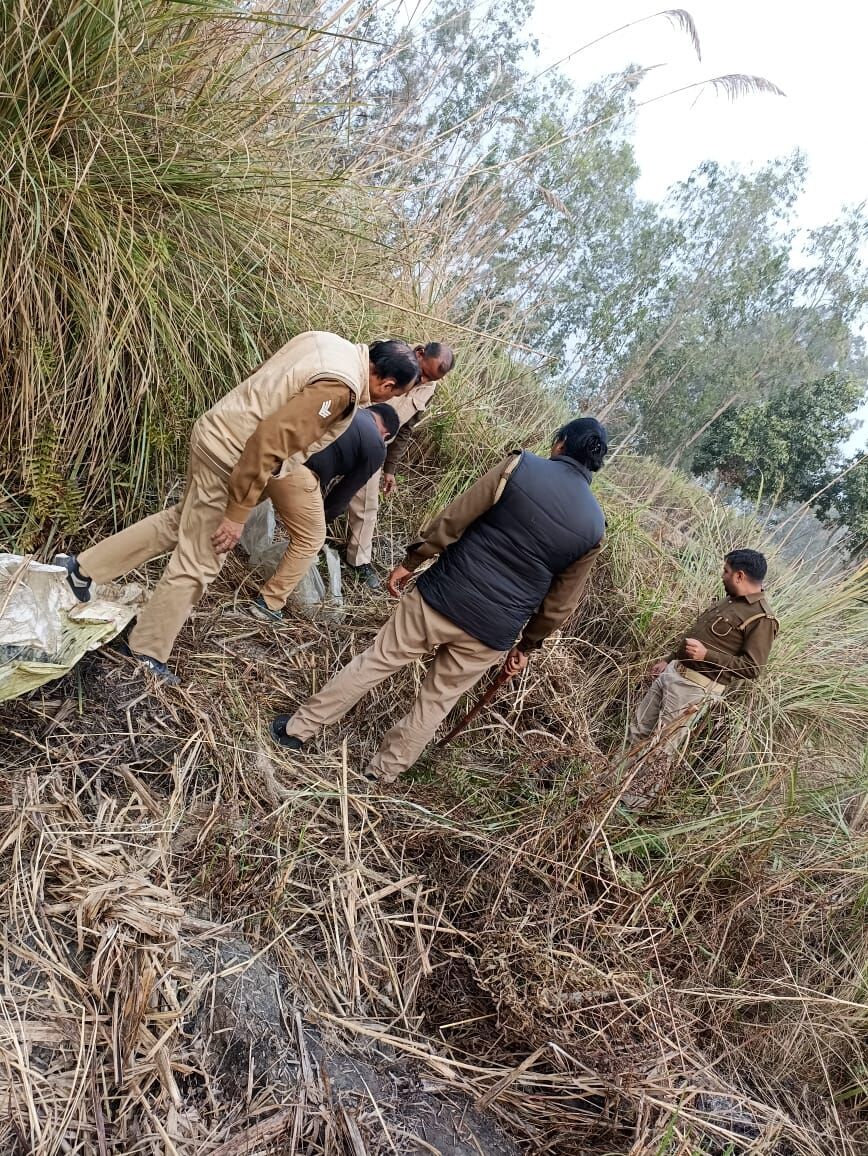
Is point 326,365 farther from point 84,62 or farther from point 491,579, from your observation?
point 84,62

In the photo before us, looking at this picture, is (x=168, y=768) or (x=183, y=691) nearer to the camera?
(x=168, y=768)

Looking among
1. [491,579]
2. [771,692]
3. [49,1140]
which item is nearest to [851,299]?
[771,692]

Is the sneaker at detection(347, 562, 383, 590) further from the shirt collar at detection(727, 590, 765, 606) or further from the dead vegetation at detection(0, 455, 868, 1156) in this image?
the shirt collar at detection(727, 590, 765, 606)

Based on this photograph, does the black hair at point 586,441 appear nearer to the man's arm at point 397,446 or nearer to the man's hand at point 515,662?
the man's hand at point 515,662

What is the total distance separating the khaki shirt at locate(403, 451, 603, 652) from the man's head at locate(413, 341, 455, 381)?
2.94 feet

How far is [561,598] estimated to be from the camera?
9.14 feet

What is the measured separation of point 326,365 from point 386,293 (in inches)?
78.3

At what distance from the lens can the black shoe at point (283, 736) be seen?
278 cm

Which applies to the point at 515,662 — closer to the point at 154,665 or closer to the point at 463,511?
the point at 463,511

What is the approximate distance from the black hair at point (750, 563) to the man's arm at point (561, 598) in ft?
3.51

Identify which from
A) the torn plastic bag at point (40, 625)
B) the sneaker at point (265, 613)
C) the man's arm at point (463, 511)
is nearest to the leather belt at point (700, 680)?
the man's arm at point (463, 511)

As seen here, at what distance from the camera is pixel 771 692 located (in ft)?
12.4

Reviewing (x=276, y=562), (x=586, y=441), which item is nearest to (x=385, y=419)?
(x=276, y=562)

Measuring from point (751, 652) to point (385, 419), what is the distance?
2216mm
